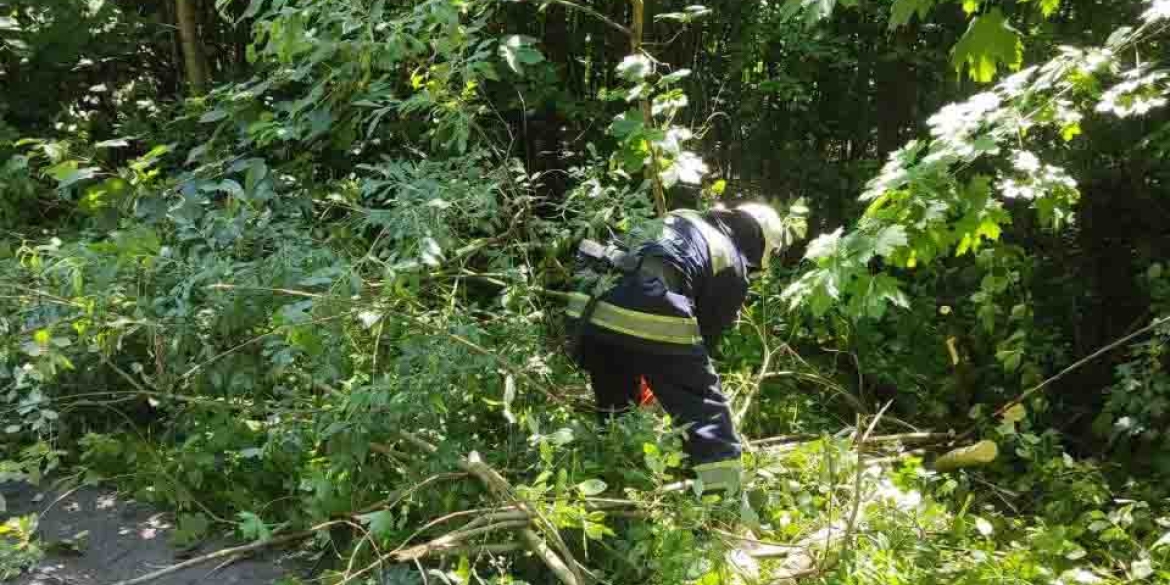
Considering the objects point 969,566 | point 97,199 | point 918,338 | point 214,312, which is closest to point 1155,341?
point 918,338

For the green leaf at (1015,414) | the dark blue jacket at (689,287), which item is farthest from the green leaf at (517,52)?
the green leaf at (1015,414)

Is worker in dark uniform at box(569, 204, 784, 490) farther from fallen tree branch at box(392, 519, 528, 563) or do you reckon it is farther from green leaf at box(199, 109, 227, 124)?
green leaf at box(199, 109, 227, 124)

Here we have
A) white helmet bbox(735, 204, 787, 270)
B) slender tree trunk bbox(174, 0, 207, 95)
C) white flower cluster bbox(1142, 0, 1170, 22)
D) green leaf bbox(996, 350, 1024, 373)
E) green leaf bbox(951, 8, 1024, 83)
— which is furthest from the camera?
slender tree trunk bbox(174, 0, 207, 95)

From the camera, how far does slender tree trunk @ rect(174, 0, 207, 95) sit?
18.2 feet

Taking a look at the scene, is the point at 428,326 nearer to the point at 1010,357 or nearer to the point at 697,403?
the point at 697,403

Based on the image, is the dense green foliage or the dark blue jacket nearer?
the dense green foliage

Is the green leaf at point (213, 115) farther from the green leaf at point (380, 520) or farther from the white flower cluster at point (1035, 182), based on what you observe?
the white flower cluster at point (1035, 182)

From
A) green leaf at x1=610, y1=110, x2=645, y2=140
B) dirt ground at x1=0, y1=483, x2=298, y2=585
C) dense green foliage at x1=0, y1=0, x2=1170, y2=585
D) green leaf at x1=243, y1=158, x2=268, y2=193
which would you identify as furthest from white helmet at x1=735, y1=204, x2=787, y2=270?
dirt ground at x1=0, y1=483, x2=298, y2=585

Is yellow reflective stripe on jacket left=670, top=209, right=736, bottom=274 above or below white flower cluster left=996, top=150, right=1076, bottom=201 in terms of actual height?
below

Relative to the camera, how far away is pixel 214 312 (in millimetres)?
3502

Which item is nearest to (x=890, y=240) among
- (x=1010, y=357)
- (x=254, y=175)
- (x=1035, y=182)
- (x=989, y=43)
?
(x=989, y=43)

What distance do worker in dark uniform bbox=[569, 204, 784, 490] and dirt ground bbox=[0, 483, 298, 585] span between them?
1.34m

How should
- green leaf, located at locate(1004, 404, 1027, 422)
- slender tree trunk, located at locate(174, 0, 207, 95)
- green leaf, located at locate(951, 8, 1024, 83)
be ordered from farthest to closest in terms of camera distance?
slender tree trunk, located at locate(174, 0, 207, 95), green leaf, located at locate(1004, 404, 1027, 422), green leaf, located at locate(951, 8, 1024, 83)

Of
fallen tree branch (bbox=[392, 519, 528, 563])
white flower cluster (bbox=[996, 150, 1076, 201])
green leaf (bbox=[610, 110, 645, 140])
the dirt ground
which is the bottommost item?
the dirt ground
